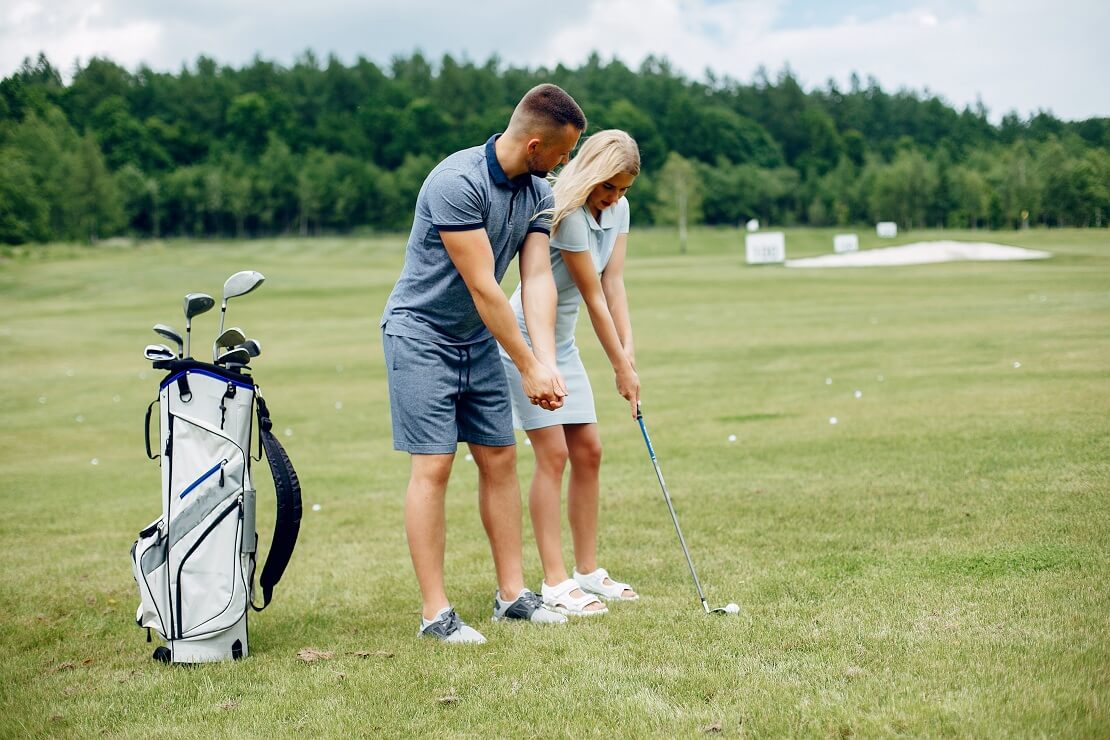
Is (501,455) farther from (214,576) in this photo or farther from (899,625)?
(899,625)

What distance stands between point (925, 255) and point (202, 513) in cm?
4802

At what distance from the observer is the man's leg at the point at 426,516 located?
5.00m

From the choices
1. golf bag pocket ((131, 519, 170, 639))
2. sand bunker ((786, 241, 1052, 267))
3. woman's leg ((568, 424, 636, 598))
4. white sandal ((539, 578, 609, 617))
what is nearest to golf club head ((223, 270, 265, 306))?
golf bag pocket ((131, 519, 170, 639))

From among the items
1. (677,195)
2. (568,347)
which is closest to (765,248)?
(677,195)

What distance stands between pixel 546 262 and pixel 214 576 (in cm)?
204

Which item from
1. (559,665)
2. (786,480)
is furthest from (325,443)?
(559,665)

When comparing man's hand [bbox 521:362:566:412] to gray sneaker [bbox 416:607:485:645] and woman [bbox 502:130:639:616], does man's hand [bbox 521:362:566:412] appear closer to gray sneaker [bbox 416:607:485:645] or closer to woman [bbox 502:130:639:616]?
woman [bbox 502:130:639:616]

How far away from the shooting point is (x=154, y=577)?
470 cm

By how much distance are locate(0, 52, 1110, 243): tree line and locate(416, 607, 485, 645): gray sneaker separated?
5912cm

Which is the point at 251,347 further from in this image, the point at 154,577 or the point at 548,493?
the point at 548,493

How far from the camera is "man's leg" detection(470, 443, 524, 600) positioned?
5.30 m

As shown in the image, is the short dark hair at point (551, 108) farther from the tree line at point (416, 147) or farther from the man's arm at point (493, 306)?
the tree line at point (416, 147)

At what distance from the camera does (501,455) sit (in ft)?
17.4

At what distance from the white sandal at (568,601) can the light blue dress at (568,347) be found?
2.66ft
